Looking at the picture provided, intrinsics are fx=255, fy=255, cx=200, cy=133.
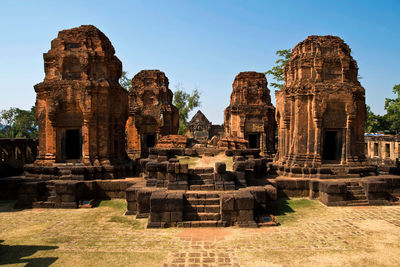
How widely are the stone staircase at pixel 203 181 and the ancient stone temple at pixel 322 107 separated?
425 cm

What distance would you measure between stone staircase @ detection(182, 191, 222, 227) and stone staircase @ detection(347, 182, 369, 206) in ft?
16.1

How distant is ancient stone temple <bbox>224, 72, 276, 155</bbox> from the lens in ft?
60.7

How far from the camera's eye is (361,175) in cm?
1043

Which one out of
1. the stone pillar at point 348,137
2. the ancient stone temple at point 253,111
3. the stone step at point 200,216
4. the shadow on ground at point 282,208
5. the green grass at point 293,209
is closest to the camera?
the stone step at point 200,216

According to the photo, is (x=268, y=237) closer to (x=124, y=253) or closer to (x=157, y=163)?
(x=124, y=253)

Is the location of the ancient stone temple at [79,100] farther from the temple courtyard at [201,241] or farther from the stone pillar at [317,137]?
the stone pillar at [317,137]

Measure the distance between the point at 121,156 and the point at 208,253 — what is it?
7.88 metres

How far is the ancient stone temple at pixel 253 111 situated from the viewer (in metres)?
18.5

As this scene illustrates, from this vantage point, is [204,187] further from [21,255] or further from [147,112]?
[147,112]

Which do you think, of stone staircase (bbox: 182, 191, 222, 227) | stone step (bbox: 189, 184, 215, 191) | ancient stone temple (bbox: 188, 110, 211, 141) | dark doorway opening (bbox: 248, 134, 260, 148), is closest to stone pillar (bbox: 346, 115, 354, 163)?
stone step (bbox: 189, 184, 215, 191)

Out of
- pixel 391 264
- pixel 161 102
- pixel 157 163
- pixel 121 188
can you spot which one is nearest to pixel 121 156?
pixel 121 188

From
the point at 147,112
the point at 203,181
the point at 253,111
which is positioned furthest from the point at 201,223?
the point at 253,111

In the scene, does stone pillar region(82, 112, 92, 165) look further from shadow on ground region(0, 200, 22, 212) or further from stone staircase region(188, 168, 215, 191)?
stone staircase region(188, 168, 215, 191)

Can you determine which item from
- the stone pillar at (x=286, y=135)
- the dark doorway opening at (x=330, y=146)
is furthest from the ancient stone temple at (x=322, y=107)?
the dark doorway opening at (x=330, y=146)
